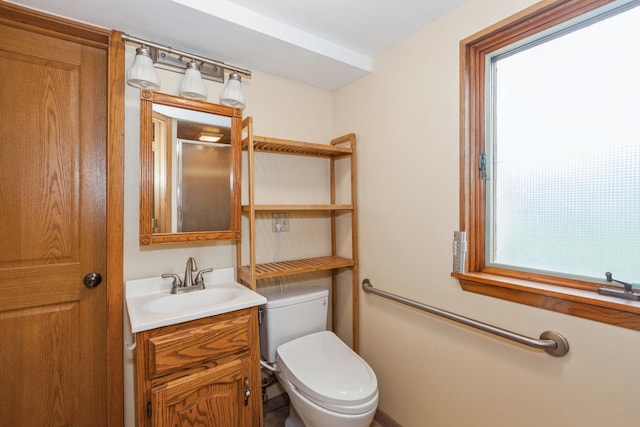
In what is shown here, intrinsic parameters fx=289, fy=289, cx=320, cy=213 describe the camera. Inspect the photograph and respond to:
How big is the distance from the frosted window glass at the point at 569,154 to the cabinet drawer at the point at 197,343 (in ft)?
3.92

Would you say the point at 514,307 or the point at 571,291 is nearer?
the point at 571,291

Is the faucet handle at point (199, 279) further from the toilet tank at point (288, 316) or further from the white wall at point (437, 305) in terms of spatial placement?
the white wall at point (437, 305)

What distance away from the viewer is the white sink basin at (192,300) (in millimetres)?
1405

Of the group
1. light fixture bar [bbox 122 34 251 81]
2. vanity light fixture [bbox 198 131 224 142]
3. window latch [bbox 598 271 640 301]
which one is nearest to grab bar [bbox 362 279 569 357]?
window latch [bbox 598 271 640 301]

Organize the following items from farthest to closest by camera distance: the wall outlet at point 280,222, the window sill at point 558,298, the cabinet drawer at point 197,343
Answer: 1. the wall outlet at point 280,222
2. the cabinet drawer at point 197,343
3. the window sill at point 558,298

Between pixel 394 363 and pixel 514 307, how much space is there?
0.79 meters

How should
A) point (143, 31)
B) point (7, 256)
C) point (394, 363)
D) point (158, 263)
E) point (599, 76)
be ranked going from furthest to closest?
1. point (394, 363)
2. point (158, 263)
3. point (143, 31)
4. point (7, 256)
5. point (599, 76)

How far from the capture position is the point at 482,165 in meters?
1.30

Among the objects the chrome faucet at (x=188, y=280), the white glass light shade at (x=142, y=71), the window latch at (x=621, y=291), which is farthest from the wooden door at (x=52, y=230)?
the window latch at (x=621, y=291)

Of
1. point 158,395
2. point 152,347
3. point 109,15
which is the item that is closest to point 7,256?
point 152,347

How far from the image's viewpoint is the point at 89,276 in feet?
4.62

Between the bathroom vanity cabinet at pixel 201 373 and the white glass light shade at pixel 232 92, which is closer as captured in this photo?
the bathroom vanity cabinet at pixel 201 373

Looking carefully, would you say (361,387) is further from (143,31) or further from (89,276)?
(143,31)

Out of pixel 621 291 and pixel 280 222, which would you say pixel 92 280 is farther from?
pixel 621 291
